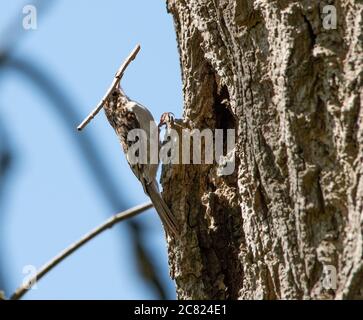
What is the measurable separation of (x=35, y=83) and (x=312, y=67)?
1041 mm

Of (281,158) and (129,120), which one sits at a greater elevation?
(129,120)

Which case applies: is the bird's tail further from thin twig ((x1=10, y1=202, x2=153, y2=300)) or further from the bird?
the bird

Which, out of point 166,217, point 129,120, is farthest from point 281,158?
point 129,120

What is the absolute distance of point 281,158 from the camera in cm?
255

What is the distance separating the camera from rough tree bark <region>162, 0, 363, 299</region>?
2359 mm

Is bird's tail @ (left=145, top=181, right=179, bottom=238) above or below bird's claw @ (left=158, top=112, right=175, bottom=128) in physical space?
below

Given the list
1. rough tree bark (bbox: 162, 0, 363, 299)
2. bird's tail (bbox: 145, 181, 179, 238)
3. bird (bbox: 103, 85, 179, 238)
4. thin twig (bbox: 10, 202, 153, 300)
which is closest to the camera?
Answer: rough tree bark (bbox: 162, 0, 363, 299)

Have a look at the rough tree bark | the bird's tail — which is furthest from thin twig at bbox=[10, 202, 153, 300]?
the rough tree bark

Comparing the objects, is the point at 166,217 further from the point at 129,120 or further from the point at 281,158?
the point at 129,120

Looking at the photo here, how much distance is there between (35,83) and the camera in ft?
9.78

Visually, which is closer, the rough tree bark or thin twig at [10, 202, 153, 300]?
the rough tree bark

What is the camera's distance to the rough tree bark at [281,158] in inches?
92.9

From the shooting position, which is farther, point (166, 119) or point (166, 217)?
point (166, 119)
